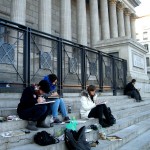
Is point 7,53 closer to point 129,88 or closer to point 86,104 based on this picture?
point 86,104

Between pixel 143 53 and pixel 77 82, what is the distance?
7921 millimetres

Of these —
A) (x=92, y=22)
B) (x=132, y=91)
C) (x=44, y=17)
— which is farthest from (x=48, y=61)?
→ (x=92, y=22)

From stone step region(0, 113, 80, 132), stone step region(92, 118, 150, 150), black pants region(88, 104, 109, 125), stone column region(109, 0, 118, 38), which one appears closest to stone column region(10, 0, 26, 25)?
black pants region(88, 104, 109, 125)

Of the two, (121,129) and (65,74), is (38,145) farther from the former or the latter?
(65,74)

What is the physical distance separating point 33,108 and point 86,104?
84.7 inches

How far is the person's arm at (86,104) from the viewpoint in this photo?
675cm

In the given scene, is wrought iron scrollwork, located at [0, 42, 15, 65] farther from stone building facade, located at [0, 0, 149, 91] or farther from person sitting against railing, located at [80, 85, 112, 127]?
stone building facade, located at [0, 0, 149, 91]

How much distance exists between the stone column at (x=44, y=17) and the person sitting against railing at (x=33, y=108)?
1485cm

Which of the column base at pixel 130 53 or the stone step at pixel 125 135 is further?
the column base at pixel 130 53

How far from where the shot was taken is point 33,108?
5039mm

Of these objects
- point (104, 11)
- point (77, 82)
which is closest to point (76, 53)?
point (77, 82)

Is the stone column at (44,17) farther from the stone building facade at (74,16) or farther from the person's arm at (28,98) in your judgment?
the person's arm at (28,98)

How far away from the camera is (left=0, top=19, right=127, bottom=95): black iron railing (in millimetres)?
6290

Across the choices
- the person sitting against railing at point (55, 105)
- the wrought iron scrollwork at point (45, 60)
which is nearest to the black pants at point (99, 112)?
the person sitting against railing at point (55, 105)
